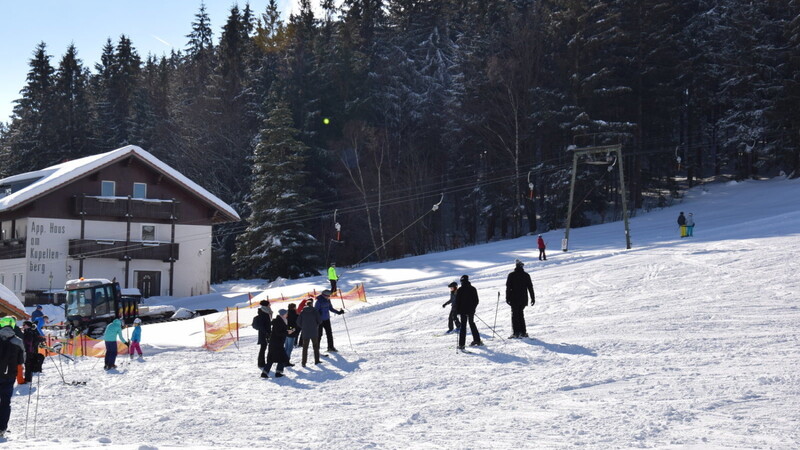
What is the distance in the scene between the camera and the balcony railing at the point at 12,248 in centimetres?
4100

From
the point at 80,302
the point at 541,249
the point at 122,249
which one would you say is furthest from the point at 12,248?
the point at 541,249

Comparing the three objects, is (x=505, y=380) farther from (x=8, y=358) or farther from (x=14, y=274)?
(x=14, y=274)

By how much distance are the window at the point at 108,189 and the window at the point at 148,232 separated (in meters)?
2.52

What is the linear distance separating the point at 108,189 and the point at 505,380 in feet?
118

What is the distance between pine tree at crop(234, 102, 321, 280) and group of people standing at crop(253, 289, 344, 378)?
97.5 feet

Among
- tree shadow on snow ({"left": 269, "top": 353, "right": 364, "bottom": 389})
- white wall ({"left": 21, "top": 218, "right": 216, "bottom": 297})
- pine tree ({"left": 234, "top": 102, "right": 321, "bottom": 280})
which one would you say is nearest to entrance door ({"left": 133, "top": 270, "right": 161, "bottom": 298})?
white wall ({"left": 21, "top": 218, "right": 216, "bottom": 297})

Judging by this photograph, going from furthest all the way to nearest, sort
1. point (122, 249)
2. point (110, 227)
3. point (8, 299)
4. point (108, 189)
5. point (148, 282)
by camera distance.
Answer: point (148, 282) → point (108, 189) → point (110, 227) → point (122, 249) → point (8, 299)

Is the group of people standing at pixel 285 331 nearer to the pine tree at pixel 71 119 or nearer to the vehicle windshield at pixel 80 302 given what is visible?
the vehicle windshield at pixel 80 302

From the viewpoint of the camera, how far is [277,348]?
15.6 m

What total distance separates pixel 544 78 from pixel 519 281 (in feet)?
138

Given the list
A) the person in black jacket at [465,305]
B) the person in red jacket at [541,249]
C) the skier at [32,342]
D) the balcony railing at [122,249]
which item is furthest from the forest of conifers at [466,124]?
the person in black jacket at [465,305]

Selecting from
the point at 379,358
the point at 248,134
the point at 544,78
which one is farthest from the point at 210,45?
the point at 379,358

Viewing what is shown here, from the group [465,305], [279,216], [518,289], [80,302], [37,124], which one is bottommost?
[80,302]

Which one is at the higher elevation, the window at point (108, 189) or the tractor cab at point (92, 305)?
the window at point (108, 189)
